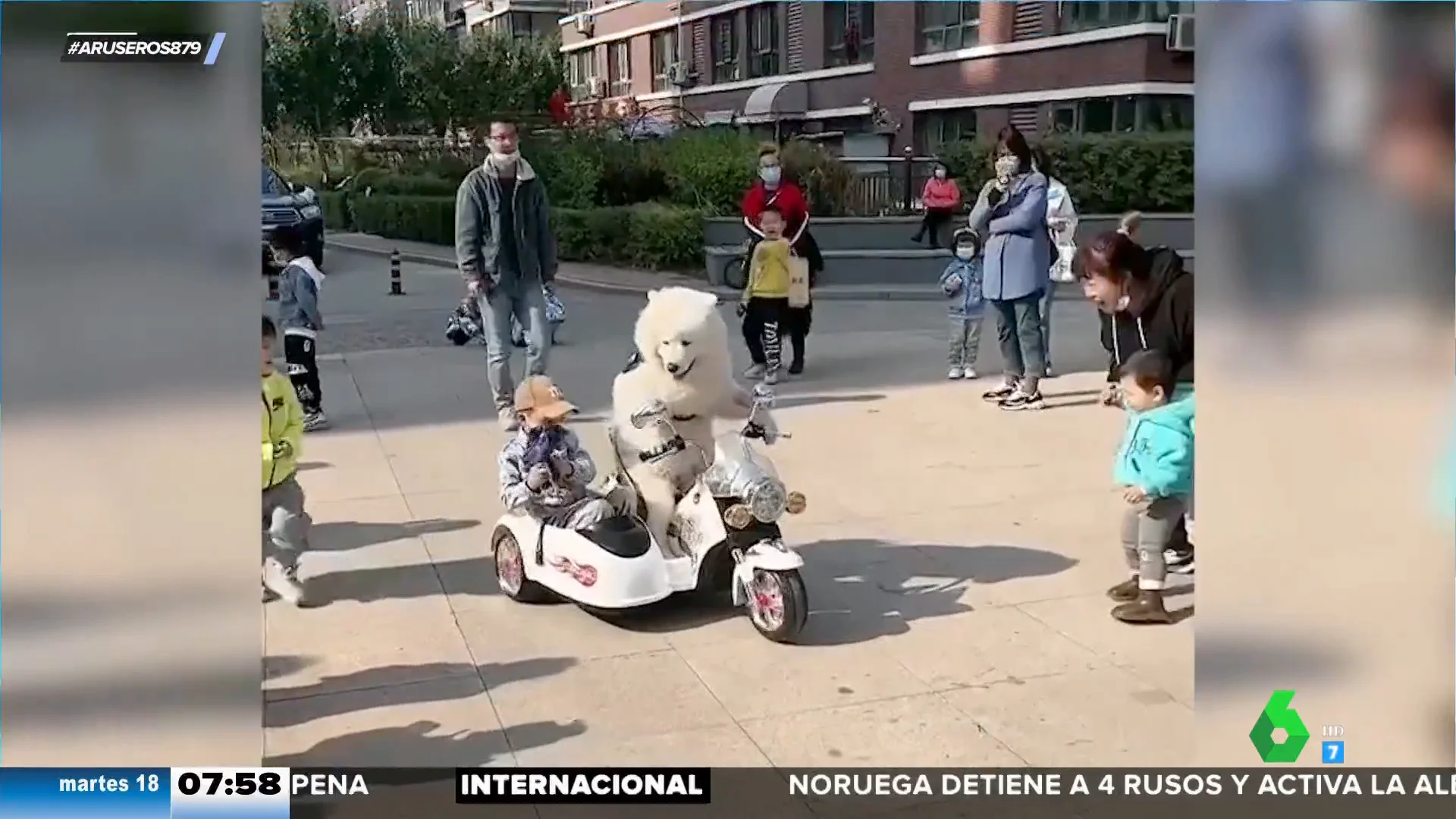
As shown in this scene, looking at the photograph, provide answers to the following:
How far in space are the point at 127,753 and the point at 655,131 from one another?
19.9 feet

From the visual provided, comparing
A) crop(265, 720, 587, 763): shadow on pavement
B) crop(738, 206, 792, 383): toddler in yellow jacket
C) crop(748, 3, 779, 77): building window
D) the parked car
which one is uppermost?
crop(748, 3, 779, 77): building window

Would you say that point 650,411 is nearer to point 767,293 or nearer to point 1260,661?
point 1260,661

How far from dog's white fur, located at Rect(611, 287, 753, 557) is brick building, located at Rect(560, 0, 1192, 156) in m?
0.84

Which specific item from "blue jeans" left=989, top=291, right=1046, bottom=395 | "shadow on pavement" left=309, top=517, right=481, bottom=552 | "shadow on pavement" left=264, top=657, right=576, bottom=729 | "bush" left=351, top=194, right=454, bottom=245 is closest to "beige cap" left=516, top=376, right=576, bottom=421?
"shadow on pavement" left=264, top=657, right=576, bottom=729

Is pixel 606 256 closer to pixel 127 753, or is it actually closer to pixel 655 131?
pixel 655 131

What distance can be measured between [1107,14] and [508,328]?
353 centimetres

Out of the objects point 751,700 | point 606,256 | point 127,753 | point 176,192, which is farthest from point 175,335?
point 606,256

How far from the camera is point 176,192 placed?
8.70 feet

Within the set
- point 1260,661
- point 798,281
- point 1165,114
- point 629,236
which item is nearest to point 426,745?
point 1260,661

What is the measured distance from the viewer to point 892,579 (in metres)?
4.48

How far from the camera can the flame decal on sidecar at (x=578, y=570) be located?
13.2ft

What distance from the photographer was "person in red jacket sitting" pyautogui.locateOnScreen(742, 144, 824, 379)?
809cm

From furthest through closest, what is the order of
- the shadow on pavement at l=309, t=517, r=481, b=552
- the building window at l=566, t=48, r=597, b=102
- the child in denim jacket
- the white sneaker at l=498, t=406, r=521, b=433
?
1. the child in denim jacket
2. the white sneaker at l=498, t=406, r=521, b=433
3. the building window at l=566, t=48, r=597, b=102
4. the shadow on pavement at l=309, t=517, r=481, b=552

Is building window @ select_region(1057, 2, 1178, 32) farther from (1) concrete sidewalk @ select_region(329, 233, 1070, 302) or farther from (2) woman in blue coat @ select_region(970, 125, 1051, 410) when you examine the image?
(1) concrete sidewalk @ select_region(329, 233, 1070, 302)
